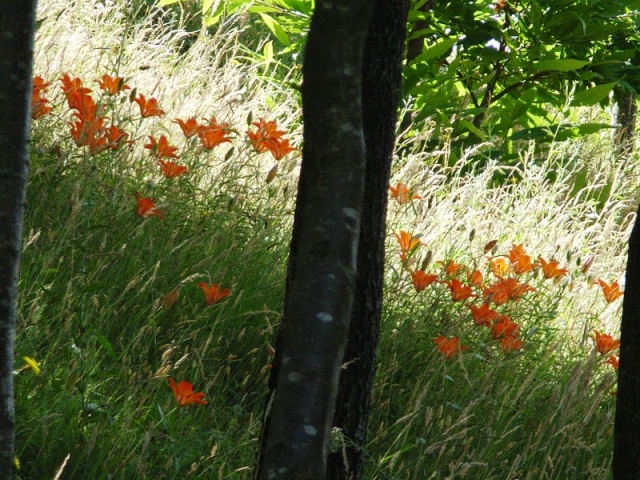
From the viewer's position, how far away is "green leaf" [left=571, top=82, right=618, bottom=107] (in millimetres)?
4652

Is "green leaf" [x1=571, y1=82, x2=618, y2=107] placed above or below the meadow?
above

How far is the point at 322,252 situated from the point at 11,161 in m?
0.75

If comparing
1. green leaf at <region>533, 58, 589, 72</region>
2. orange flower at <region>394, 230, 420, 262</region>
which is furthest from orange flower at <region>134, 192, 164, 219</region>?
green leaf at <region>533, 58, 589, 72</region>

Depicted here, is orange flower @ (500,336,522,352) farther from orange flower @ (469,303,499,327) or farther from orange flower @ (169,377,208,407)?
orange flower @ (169,377,208,407)

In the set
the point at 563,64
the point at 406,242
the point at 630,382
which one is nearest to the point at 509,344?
the point at 406,242

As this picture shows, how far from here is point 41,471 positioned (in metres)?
2.01

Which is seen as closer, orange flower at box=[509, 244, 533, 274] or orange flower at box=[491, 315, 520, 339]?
orange flower at box=[491, 315, 520, 339]

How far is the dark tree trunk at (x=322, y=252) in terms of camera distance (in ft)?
3.26

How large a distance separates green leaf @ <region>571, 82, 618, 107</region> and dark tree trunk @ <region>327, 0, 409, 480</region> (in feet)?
9.15

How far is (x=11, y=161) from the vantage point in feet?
5.20

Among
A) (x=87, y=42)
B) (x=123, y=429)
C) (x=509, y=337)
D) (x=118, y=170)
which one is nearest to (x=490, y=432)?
(x=509, y=337)

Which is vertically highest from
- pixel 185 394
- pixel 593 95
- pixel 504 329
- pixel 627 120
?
pixel 627 120

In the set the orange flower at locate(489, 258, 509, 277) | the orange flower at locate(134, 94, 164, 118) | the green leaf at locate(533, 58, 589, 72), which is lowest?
the orange flower at locate(489, 258, 509, 277)

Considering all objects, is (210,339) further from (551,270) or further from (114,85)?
(551,270)
